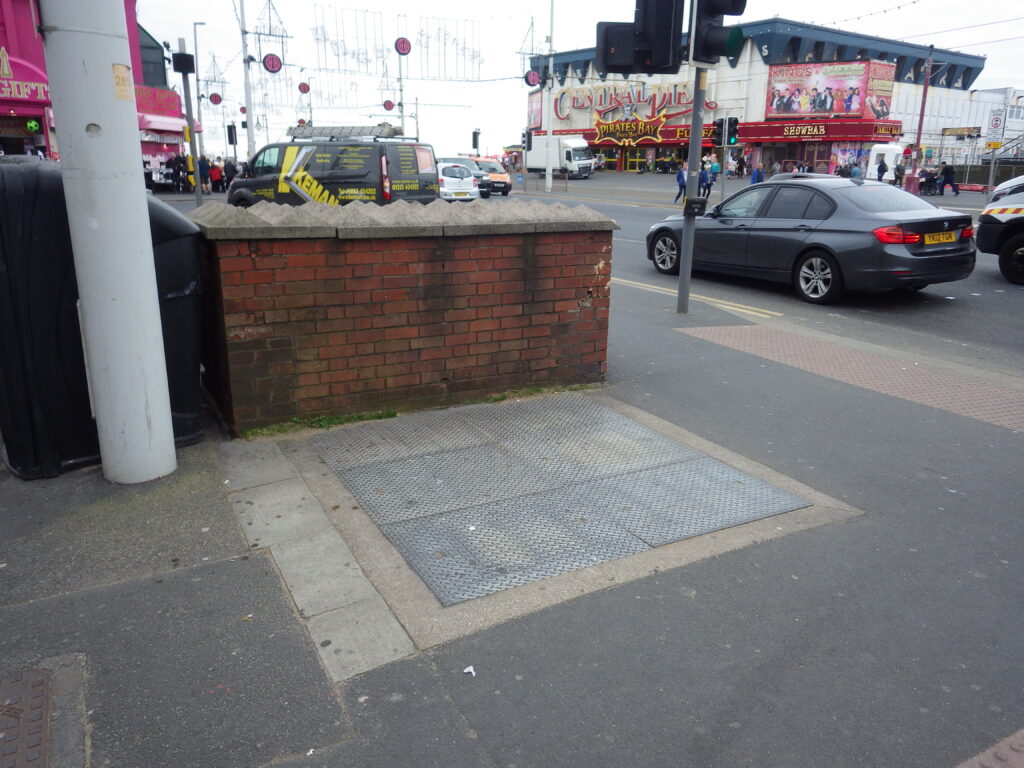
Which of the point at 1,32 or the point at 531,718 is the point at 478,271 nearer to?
the point at 531,718

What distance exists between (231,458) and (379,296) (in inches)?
54.9

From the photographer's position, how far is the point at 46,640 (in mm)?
2965

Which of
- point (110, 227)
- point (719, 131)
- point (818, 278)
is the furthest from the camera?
point (719, 131)

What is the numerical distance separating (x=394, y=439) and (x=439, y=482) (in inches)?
29.1

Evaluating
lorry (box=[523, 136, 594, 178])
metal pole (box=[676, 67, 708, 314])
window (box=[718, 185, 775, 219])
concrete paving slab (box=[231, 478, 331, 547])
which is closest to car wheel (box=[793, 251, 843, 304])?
window (box=[718, 185, 775, 219])

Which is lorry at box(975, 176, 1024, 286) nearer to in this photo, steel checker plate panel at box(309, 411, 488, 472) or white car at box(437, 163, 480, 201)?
steel checker plate panel at box(309, 411, 488, 472)

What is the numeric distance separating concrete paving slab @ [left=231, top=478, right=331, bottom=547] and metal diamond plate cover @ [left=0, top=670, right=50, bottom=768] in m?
1.09

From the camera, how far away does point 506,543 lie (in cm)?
373

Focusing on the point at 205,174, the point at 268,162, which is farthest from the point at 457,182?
the point at 205,174

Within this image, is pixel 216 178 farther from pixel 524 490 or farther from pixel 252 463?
pixel 524 490

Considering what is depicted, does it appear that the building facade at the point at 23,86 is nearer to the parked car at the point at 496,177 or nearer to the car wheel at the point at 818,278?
the parked car at the point at 496,177

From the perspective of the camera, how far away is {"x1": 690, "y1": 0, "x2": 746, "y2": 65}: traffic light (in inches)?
301

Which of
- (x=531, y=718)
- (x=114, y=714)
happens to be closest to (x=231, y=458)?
(x=114, y=714)

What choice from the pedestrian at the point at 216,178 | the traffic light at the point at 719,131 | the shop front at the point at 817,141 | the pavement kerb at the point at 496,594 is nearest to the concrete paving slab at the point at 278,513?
the pavement kerb at the point at 496,594
